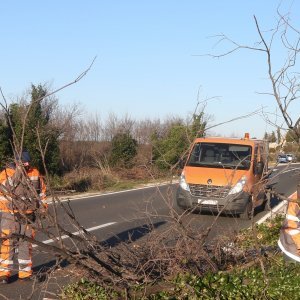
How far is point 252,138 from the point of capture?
16.0m

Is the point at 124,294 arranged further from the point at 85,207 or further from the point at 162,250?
the point at 85,207

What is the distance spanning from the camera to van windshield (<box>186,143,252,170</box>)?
14.4m

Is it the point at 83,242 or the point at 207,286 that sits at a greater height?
the point at 83,242

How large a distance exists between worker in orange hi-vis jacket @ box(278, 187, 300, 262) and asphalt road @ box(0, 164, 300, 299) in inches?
28.7

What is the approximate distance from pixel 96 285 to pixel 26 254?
2408 mm

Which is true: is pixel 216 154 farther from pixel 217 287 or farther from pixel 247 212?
pixel 217 287

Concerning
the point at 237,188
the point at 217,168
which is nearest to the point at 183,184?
the point at 217,168

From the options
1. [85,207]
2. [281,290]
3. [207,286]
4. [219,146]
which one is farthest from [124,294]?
[85,207]

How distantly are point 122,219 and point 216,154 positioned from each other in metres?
3.14

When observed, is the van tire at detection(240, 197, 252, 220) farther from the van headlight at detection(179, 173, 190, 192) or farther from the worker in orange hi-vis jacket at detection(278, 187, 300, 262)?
the worker in orange hi-vis jacket at detection(278, 187, 300, 262)

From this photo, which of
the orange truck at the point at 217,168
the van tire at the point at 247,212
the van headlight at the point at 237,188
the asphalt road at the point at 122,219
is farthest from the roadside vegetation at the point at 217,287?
the orange truck at the point at 217,168

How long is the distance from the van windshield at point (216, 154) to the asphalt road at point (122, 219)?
1.43m

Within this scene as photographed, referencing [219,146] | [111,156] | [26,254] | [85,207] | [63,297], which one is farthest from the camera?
[111,156]

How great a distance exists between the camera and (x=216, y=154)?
1458 cm
